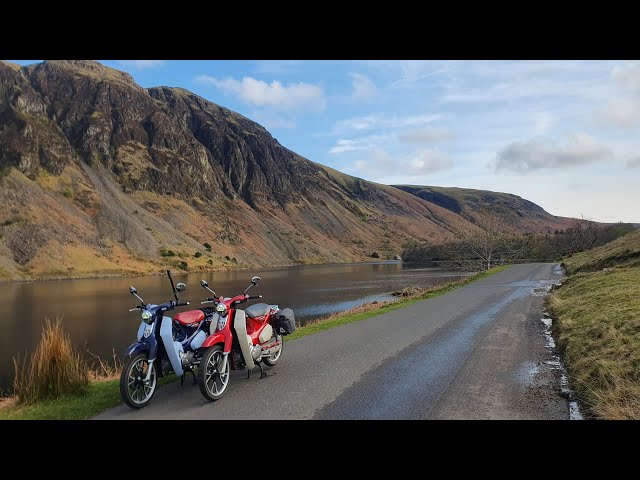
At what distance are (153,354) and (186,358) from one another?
24.3 inches

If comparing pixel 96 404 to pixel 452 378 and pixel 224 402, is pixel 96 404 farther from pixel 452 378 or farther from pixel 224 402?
Answer: pixel 452 378

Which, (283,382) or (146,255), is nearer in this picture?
(283,382)

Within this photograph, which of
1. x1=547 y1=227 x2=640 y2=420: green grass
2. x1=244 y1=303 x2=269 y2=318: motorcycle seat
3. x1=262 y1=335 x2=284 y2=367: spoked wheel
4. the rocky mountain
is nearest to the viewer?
x1=547 y1=227 x2=640 y2=420: green grass

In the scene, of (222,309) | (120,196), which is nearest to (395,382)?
(222,309)

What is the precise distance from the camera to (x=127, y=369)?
664 centimetres

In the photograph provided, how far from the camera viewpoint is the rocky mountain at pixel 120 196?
81.7m

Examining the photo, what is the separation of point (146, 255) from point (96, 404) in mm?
90957

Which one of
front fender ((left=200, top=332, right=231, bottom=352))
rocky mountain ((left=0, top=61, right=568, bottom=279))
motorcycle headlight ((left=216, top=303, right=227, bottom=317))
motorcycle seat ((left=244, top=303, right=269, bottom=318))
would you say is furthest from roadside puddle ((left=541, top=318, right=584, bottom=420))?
rocky mountain ((left=0, top=61, right=568, bottom=279))

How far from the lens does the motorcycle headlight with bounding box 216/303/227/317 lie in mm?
7621

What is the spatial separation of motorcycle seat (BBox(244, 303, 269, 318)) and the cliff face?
70.4 m

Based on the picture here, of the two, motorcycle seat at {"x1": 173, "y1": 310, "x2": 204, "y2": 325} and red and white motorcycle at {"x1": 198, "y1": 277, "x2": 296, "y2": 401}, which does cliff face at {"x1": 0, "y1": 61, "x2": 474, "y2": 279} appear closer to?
red and white motorcycle at {"x1": 198, "y1": 277, "x2": 296, "y2": 401}

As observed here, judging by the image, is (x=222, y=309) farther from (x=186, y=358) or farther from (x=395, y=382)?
(x=395, y=382)

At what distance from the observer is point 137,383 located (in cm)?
688
